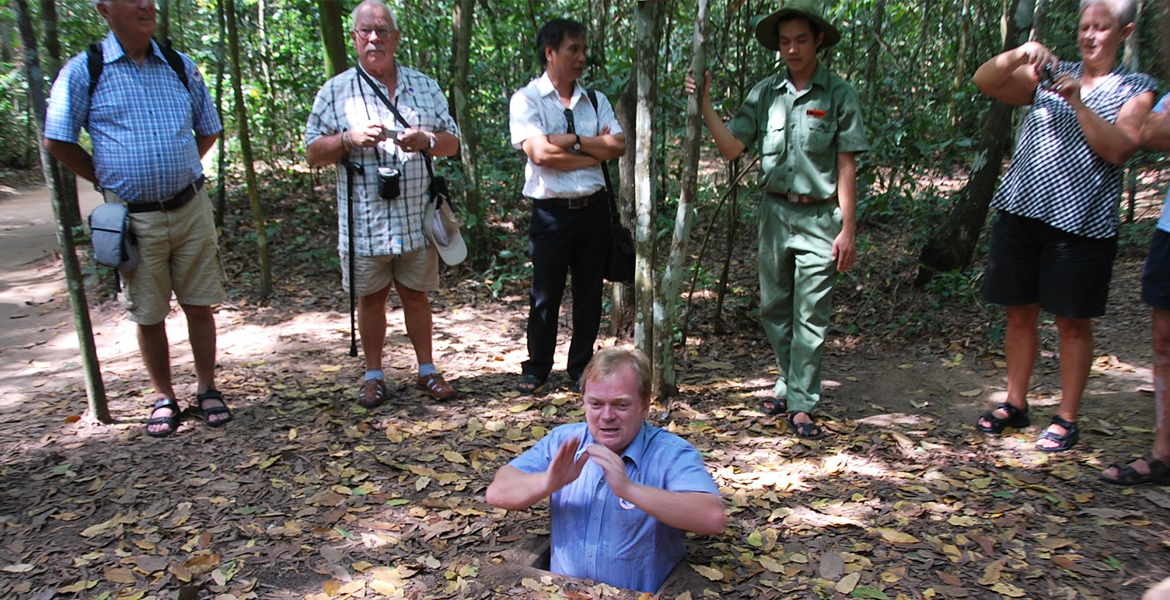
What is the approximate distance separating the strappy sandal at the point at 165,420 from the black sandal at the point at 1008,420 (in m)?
4.32

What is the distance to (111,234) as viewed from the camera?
3.75 meters

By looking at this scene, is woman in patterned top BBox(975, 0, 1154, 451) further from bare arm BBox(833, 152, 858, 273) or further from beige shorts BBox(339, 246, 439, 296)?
beige shorts BBox(339, 246, 439, 296)

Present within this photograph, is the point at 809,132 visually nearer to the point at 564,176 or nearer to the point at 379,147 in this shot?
the point at 564,176

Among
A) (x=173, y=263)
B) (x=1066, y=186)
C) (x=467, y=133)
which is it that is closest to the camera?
(x=1066, y=186)

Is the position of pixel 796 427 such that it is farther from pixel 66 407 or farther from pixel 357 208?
pixel 66 407

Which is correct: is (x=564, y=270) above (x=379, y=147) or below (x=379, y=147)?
below

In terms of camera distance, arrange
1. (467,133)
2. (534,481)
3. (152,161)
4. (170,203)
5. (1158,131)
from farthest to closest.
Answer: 1. (467,133)
2. (170,203)
3. (152,161)
4. (1158,131)
5. (534,481)

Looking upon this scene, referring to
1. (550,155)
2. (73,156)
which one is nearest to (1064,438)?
(550,155)

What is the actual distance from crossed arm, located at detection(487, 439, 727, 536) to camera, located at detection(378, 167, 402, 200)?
6.92 feet

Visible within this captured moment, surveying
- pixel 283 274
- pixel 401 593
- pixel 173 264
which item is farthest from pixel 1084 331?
pixel 283 274

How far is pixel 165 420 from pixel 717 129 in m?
3.32

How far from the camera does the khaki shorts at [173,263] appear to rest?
12.9ft

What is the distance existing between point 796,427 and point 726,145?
1576 mm

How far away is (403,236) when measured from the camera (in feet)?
14.1
